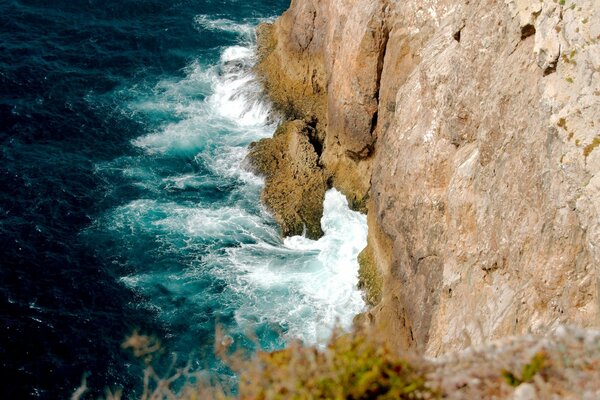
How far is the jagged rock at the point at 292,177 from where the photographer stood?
126 ft

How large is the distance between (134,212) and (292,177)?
30.9 feet

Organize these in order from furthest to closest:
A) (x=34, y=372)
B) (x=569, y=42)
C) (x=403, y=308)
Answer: (x=34, y=372) → (x=403, y=308) → (x=569, y=42)

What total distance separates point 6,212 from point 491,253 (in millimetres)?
28935

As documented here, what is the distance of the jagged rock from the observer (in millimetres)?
38406

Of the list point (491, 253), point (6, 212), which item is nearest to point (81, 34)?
point (6, 212)

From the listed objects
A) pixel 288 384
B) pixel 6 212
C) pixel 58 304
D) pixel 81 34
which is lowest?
pixel 288 384

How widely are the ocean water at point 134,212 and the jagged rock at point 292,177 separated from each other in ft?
2.37

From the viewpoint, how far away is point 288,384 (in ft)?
29.2

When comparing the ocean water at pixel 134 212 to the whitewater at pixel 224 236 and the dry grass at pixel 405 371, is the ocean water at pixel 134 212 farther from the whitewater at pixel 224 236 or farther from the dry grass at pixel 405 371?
the dry grass at pixel 405 371

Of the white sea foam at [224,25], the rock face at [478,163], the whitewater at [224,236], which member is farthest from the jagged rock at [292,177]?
the white sea foam at [224,25]

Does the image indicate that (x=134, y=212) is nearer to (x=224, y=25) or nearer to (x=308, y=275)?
(x=308, y=275)

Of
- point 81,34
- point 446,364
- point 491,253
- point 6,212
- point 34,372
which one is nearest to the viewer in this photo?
point 446,364

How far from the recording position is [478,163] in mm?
21594

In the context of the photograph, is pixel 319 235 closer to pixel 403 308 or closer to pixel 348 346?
pixel 403 308
